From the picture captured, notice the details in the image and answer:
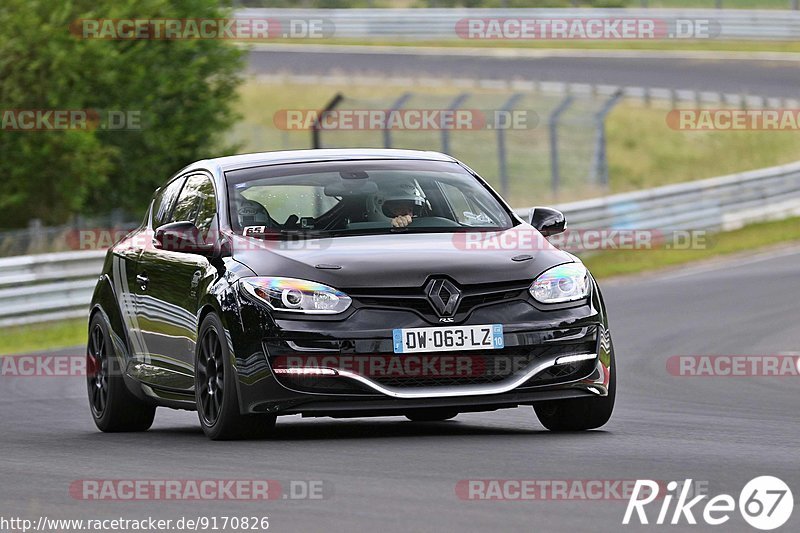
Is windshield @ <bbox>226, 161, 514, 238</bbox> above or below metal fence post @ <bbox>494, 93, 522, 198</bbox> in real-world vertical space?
above

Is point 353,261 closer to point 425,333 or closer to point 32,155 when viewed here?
point 425,333

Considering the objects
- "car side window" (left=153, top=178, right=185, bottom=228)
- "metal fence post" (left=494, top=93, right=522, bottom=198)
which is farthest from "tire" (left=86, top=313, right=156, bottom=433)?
"metal fence post" (left=494, top=93, right=522, bottom=198)

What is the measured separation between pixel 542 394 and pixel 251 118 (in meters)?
34.8

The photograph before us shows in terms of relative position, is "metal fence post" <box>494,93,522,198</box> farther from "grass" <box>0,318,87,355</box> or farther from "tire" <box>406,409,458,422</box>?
"tire" <box>406,409,458,422</box>

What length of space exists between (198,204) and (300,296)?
5.98 feet

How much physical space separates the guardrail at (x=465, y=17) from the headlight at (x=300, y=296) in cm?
3838

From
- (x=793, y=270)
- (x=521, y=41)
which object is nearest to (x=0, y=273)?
(x=793, y=270)

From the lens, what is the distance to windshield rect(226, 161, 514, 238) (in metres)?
9.62

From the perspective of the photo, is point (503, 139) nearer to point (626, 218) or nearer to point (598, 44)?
point (626, 218)

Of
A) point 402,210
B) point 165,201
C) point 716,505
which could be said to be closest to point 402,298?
point 402,210

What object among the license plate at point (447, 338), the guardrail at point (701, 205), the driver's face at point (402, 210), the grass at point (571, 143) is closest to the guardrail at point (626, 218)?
the guardrail at point (701, 205)

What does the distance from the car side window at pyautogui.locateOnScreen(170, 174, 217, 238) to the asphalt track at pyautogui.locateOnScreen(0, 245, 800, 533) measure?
4.02ft

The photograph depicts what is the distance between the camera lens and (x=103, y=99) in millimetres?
30031

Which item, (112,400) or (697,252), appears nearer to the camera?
(112,400)
